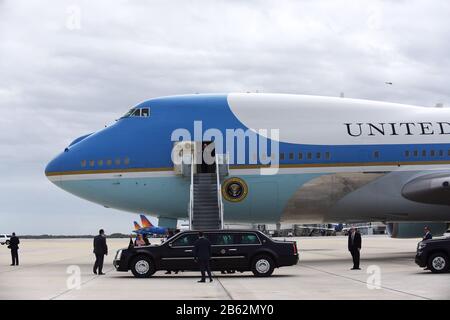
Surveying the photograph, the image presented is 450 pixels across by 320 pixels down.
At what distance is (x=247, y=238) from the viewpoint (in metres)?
25.2

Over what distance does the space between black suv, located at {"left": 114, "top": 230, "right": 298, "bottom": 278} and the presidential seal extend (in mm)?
7146

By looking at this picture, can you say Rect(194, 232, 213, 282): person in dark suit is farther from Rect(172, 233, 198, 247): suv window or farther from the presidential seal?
the presidential seal

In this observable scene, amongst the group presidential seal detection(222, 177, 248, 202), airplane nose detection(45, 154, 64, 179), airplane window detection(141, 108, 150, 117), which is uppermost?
airplane window detection(141, 108, 150, 117)

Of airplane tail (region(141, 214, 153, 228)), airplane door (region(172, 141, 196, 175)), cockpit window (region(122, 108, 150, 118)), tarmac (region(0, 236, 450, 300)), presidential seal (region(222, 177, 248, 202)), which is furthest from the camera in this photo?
airplane tail (region(141, 214, 153, 228))

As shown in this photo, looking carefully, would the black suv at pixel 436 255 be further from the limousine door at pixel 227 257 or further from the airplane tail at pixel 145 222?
the airplane tail at pixel 145 222

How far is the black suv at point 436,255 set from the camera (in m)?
24.7

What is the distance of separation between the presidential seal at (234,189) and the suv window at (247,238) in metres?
7.07

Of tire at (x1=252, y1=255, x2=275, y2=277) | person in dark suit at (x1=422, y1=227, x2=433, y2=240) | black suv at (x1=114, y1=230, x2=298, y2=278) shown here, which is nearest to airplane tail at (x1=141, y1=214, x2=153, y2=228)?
person in dark suit at (x1=422, y1=227, x2=433, y2=240)

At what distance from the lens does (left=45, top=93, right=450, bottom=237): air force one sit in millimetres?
32188

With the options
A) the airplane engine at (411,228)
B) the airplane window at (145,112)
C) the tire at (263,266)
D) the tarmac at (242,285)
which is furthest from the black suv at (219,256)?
the airplane engine at (411,228)

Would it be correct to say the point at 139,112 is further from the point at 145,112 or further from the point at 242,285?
the point at 242,285
